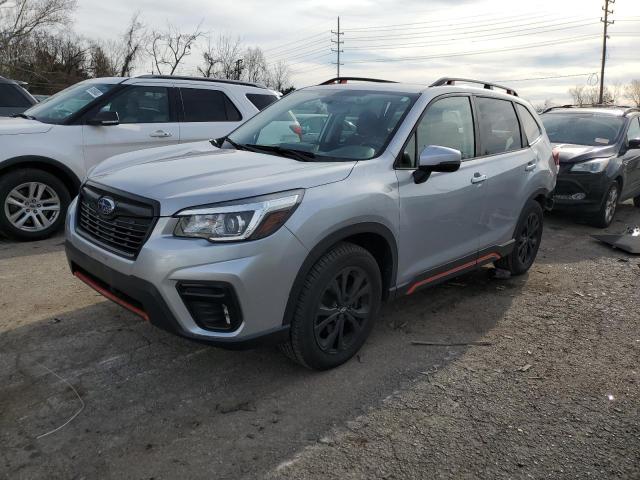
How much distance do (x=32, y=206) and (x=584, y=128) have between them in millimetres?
8149

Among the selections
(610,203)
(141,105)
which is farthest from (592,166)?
(141,105)

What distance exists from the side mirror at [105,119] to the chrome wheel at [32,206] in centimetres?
88

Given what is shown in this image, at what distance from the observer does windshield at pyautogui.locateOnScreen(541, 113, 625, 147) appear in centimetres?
853

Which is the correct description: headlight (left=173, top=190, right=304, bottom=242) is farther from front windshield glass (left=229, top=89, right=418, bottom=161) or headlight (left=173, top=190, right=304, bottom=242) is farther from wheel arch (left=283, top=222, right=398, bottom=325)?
front windshield glass (left=229, top=89, right=418, bottom=161)

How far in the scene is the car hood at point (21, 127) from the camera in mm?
5707

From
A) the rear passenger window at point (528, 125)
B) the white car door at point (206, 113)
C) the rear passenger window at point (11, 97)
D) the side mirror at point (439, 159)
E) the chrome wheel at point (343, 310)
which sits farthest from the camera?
the rear passenger window at point (11, 97)

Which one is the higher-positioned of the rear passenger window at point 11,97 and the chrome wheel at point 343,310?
the rear passenger window at point 11,97

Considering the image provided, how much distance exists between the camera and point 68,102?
638 cm

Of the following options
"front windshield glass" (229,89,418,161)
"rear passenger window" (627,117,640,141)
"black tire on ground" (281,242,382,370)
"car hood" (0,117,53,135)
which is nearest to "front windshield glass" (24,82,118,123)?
"car hood" (0,117,53,135)

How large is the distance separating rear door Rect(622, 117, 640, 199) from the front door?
5.41 m

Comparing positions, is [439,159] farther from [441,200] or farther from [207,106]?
[207,106]

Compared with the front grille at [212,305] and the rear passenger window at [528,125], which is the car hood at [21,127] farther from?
the rear passenger window at [528,125]

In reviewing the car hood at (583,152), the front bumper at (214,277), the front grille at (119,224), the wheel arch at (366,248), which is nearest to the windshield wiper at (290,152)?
the wheel arch at (366,248)

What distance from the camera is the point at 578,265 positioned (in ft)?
19.6
